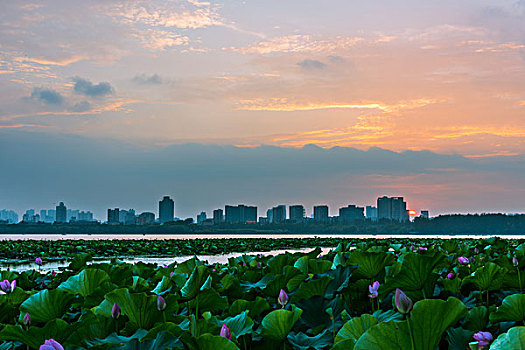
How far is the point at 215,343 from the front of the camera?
149 centimetres

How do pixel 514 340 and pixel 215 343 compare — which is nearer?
pixel 514 340

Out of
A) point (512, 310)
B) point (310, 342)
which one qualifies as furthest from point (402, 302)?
point (512, 310)

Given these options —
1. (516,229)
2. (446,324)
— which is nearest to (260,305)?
(446,324)

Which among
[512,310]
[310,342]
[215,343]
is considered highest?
[215,343]

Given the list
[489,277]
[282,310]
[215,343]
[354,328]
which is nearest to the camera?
[215,343]

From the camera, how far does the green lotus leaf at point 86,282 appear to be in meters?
3.10

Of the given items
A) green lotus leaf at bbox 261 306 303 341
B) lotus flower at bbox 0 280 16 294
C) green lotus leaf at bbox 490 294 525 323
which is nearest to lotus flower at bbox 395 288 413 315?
green lotus leaf at bbox 261 306 303 341

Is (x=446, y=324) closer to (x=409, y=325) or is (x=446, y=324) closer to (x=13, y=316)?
(x=409, y=325)

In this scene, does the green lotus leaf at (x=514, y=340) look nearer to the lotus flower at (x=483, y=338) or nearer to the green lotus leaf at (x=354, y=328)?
the lotus flower at (x=483, y=338)

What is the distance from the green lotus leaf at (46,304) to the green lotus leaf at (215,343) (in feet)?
Answer: 4.36

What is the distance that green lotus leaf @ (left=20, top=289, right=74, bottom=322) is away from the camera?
250 centimetres

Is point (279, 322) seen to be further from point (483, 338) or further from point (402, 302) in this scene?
point (483, 338)

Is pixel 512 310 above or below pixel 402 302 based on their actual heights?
below

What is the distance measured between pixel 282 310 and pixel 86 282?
162 centimetres
